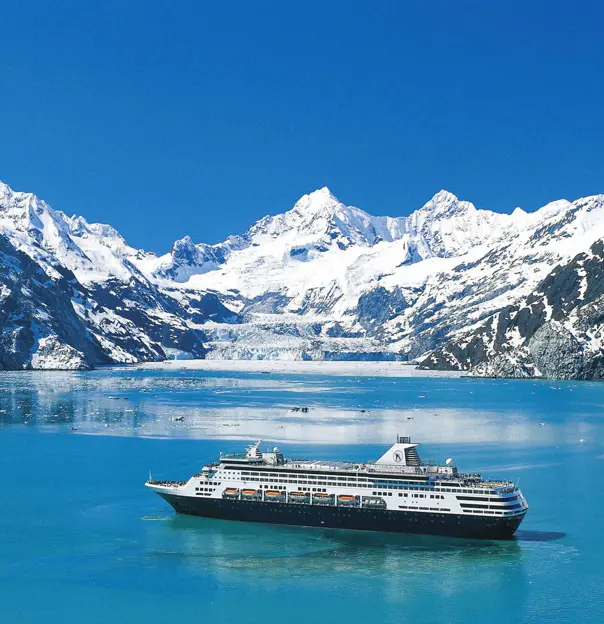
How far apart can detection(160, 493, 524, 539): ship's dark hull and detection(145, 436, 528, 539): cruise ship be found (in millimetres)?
76

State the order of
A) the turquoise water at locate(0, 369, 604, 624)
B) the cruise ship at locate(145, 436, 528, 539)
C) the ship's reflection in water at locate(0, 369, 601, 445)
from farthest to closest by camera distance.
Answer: the ship's reflection in water at locate(0, 369, 601, 445), the cruise ship at locate(145, 436, 528, 539), the turquoise water at locate(0, 369, 604, 624)

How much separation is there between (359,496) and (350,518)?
198 centimetres

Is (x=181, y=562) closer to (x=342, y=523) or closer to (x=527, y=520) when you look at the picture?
(x=342, y=523)

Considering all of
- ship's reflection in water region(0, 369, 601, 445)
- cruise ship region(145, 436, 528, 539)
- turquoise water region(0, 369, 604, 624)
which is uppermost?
ship's reflection in water region(0, 369, 601, 445)

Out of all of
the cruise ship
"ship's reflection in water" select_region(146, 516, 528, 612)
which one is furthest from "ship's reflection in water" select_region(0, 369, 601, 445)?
"ship's reflection in water" select_region(146, 516, 528, 612)

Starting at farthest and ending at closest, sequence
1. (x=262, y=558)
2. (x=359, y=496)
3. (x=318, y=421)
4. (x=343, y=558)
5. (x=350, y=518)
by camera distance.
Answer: (x=318, y=421)
(x=350, y=518)
(x=359, y=496)
(x=262, y=558)
(x=343, y=558)

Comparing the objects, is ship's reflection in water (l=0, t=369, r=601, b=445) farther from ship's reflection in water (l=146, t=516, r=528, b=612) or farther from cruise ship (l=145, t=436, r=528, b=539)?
ship's reflection in water (l=146, t=516, r=528, b=612)

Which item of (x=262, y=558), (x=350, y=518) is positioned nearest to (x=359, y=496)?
(x=350, y=518)

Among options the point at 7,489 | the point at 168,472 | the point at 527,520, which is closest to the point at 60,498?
the point at 7,489

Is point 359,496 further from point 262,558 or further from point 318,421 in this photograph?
point 318,421

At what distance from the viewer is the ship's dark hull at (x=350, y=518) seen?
73.8 m

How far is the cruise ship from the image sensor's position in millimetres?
73750

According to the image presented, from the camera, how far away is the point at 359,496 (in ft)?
250

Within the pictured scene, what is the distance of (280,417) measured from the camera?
169 meters
